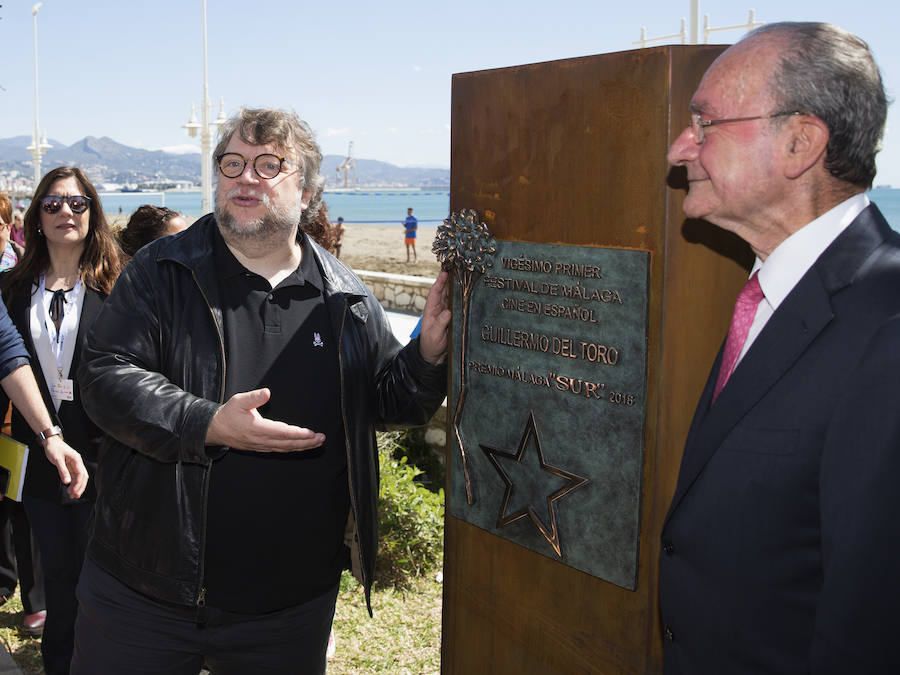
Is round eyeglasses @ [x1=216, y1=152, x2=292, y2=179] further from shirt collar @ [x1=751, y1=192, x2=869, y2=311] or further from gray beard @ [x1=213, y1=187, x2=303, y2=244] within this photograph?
shirt collar @ [x1=751, y1=192, x2=869, y2=311]

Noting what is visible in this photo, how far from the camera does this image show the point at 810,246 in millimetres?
1567

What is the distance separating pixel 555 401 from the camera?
2150 mm

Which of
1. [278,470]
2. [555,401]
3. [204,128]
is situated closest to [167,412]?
[278,470]

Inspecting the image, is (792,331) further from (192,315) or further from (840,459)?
(192,315)

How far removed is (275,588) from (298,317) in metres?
0.80

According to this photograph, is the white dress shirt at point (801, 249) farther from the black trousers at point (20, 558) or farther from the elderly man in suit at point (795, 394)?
the black trousers at point (20, 558)

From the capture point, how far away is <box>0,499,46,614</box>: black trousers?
14.0 feet

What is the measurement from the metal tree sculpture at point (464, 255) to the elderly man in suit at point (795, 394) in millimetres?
732

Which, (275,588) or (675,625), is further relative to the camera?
(275,588)

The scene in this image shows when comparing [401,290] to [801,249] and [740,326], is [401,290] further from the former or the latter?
[801,249]

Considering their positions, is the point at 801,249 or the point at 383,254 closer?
the point at 801,249

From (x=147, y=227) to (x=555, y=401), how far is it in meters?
3.15

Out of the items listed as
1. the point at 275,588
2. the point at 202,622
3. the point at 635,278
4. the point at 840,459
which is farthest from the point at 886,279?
the point at 202,622

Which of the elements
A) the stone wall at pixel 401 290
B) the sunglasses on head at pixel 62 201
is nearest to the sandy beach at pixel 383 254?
the stone wall at pixel 401 290
